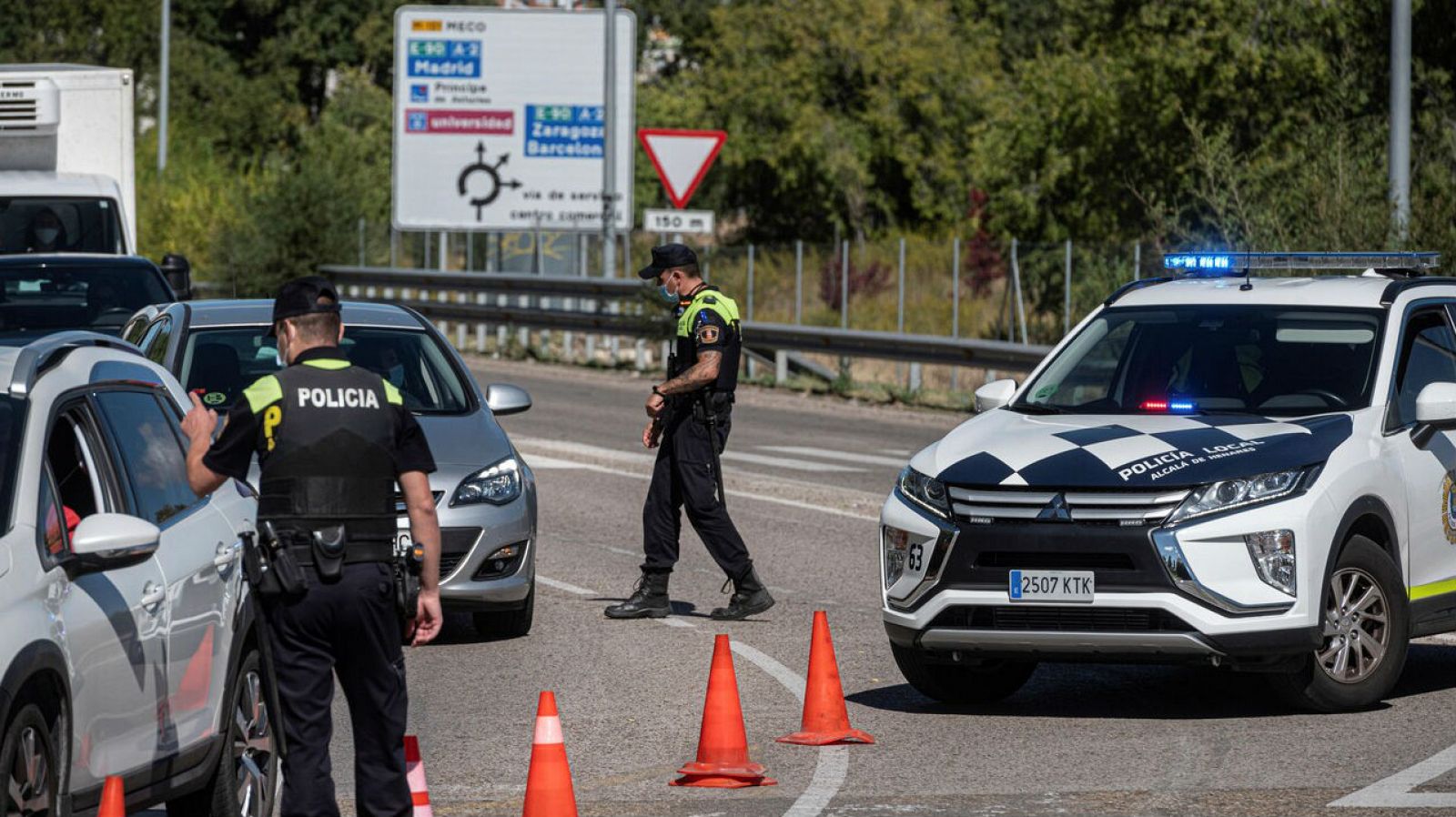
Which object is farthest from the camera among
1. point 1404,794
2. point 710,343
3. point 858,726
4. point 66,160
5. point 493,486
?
point 66,160

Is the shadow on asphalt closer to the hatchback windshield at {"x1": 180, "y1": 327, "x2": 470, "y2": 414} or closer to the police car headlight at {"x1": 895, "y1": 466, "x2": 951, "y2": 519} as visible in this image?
the police car headlight at {"x1": 895, "y1": 466, "x2": 951, "y2": 519}

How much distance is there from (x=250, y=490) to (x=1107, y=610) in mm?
3159

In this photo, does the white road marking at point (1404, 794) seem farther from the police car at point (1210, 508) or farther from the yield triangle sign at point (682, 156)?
the yield triangle sign at point (682, 156)

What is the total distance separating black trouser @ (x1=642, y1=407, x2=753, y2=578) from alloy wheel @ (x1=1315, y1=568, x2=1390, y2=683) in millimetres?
3481

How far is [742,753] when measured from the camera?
8039 millimetres

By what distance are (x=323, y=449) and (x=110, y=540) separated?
61 cm

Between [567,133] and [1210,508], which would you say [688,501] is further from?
[567,133]

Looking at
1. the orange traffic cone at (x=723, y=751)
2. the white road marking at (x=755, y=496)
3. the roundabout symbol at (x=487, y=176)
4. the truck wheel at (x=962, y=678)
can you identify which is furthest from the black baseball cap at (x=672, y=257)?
the roundabout symbol at (x=487, y=176)

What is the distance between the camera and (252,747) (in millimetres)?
7184

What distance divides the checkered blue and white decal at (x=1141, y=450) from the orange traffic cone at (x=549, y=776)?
9.37 ft

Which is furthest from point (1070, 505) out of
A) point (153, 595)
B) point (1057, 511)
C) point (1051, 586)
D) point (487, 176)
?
point (487, 176)

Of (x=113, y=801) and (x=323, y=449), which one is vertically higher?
(x=323, y=449)

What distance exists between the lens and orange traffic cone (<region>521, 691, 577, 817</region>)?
21.9 feet

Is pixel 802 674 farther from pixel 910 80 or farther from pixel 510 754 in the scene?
pixel 910 80
